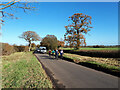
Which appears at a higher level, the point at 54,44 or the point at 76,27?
the point at 76,27

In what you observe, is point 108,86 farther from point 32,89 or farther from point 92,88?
point 32,89

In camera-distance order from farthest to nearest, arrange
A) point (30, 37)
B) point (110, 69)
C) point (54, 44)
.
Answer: point (30, 37), point (54, 44), point (110, 69)

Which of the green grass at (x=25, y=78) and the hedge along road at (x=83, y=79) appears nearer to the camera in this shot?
the hedge along road at (x=83, y=79)

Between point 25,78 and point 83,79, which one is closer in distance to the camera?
point 83,79

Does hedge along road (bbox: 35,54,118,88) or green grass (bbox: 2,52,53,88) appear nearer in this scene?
hedge along road (bbox: 35,54,118,88)

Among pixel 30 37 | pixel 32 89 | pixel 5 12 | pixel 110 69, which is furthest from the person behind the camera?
pixel 30 37

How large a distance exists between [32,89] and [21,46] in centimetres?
4198

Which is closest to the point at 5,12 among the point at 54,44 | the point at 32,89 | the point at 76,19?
the point at 32,89

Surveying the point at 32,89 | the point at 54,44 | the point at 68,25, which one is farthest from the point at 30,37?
the point at 32,89

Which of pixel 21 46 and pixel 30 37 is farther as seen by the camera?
pixel 30 37

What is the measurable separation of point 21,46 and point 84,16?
102 feet

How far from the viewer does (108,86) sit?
14.5 feet

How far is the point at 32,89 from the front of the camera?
13.7 ft

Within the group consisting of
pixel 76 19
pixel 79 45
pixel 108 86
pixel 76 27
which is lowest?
pixel 108 86
